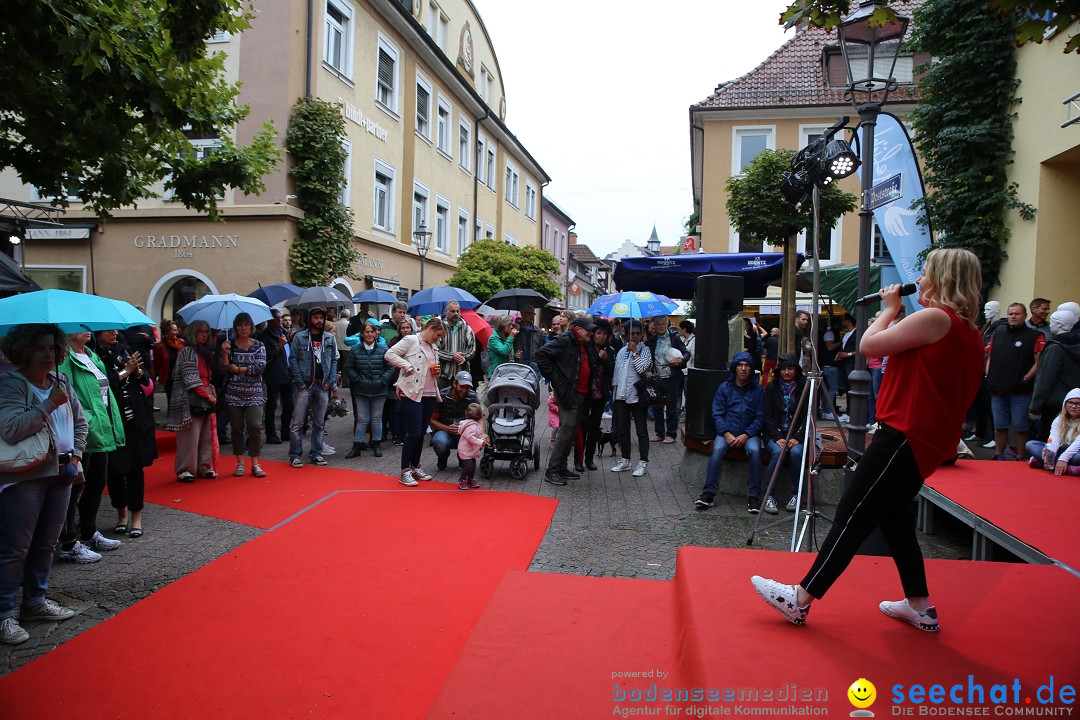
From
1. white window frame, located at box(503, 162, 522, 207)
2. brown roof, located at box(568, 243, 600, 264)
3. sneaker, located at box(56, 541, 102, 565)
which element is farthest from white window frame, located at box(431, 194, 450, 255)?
brown roof, located at box(568, 243, 600, 264)

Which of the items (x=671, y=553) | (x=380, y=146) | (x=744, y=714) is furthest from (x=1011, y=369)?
(x=380, y=146)

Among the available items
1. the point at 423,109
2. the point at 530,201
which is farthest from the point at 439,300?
the point at 530,201

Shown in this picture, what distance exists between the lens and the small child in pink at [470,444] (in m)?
8.07

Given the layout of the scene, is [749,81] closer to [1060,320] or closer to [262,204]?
[262,204]

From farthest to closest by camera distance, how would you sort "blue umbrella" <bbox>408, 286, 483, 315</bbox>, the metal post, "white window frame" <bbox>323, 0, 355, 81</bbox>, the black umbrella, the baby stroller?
1. "white window frame" <bbox>323, 0, 355, 81</bbox>
2. the black umbrella
3. "blue umbrella" <bbox>408, 286, 483, 315</bbox>
4. the baby stroller
5. the metal post

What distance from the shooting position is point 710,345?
8.25m

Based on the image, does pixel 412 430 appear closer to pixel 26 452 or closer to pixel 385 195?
pixel 26 452

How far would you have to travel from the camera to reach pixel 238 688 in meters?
3.49

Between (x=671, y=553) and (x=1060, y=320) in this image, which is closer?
(x=671, y=553)

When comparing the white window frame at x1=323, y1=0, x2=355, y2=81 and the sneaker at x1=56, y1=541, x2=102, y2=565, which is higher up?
the white window frame at x1=323, y1=0, x2=355, y2=81

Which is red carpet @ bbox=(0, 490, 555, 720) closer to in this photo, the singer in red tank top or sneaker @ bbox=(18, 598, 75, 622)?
sneaker @ bbox=(18, 598, 75, 622)

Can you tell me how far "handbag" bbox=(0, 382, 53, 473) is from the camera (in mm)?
3982

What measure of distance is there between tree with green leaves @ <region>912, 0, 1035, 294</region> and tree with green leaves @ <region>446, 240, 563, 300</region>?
12.8 m

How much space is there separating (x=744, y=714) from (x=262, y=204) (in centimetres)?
1601
